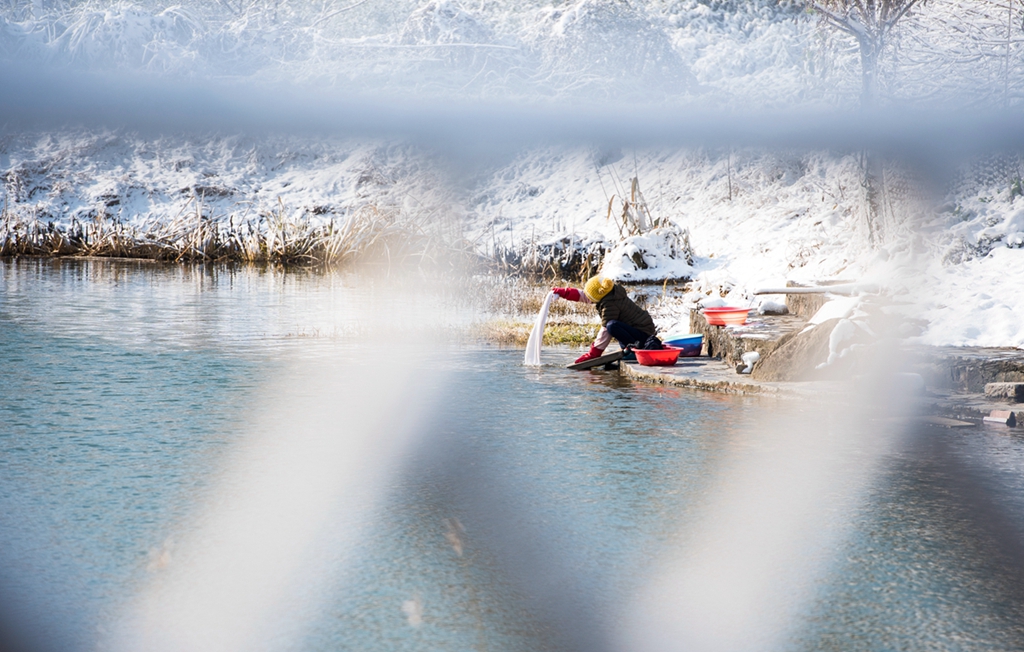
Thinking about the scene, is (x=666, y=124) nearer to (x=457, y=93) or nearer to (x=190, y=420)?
(x=457, y=93)

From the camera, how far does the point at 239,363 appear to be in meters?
7.67

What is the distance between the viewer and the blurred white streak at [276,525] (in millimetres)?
2520

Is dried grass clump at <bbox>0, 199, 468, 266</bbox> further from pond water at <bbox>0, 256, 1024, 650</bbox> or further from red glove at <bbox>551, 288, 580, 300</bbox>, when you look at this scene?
pond water at <bbox>0, 256, 1024, 650</bbox>

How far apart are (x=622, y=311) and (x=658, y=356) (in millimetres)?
546

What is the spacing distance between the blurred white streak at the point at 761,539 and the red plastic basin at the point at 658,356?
205cm

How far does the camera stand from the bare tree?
877 millimetres

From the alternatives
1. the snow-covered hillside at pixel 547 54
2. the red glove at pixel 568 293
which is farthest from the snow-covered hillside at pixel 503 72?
Answer: the red glove at pixel 568 293

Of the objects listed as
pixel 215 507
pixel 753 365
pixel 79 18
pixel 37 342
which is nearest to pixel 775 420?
pixel 753 365

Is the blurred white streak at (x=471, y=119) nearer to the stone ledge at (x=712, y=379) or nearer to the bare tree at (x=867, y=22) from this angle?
the bare tree at (x=867, y=22)

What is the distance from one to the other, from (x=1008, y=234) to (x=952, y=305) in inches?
76.1

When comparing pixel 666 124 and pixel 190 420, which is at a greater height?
pixel 666 124

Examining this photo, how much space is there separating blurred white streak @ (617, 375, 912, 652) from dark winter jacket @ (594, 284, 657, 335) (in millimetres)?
2485

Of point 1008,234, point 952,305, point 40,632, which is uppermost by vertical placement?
point 1008,234

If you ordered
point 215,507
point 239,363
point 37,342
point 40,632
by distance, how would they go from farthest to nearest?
point 37,342 → point 239,363 → point 215,507 → point 40,632
